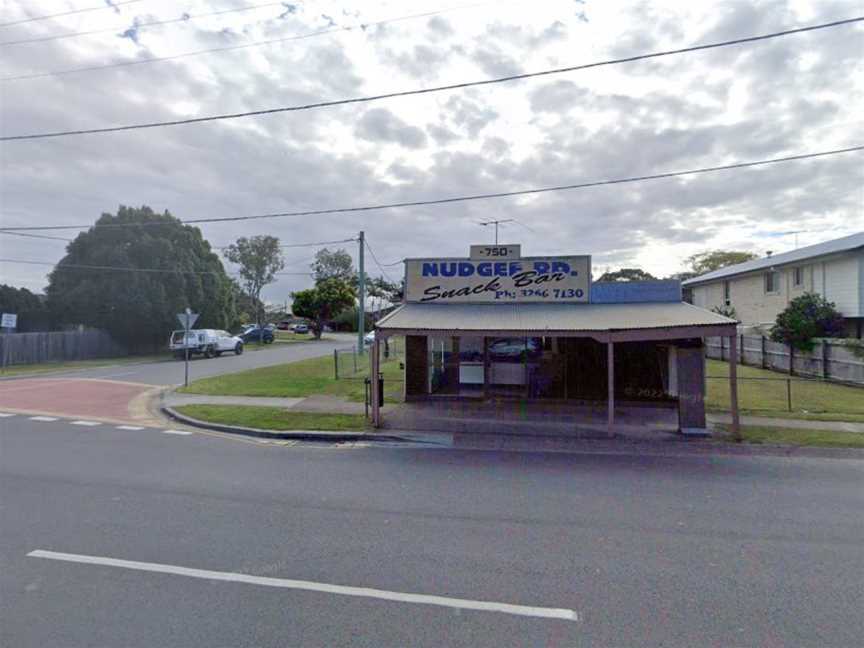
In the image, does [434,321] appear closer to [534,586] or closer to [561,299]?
[561,299]


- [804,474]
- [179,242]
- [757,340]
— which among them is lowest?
[804,474]

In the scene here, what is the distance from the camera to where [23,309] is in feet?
124

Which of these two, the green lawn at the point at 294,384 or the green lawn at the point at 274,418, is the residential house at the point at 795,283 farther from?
the green lawn at the point at 274,418

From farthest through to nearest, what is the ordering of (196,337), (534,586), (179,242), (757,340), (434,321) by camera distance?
(179,242) < (196,337) < (757,340) < (434,321) < (534,586)

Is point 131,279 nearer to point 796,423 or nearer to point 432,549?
point 432,549

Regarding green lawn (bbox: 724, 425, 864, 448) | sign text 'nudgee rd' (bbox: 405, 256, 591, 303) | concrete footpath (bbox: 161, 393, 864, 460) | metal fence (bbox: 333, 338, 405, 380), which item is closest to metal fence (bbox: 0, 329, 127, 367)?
metal fence (bbox: 333, 338, 405, 380)

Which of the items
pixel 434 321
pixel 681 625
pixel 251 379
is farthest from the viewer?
pixel 251 379

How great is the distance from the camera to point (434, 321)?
11875mm

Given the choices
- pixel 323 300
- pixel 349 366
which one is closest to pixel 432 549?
pixel 349 366

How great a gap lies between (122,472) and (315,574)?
15.4ft

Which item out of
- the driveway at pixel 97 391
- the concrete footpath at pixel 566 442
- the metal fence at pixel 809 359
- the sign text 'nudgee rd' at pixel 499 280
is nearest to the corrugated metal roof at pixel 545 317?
the sign text 'nudgee rd' at pixel 499 280

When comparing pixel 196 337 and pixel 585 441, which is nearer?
pixel 585 441

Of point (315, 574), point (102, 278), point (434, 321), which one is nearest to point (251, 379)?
point (434, 321)

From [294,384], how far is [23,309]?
32.2 meters
